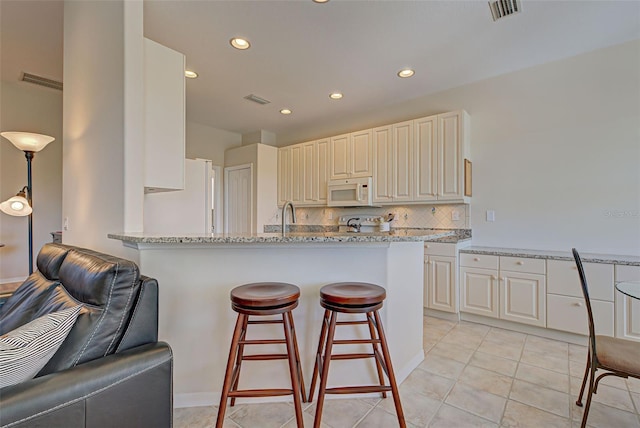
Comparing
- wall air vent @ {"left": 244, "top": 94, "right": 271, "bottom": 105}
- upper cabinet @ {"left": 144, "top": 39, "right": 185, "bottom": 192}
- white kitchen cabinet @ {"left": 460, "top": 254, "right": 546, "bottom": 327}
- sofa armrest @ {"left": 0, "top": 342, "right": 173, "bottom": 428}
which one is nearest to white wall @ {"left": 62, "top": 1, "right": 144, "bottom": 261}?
upper cabinet @ {"left": 144, "top": 39, "right": 185, "bottom": 192}

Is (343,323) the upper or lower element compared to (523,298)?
upper

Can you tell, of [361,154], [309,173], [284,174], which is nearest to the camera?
[361,154]

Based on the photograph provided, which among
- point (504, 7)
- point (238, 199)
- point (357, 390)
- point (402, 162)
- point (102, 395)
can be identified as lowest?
point (357, 390)

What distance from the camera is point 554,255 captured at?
2.76 m

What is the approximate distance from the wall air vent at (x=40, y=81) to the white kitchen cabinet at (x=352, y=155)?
3.61 meters

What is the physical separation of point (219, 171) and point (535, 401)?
16.9 feet

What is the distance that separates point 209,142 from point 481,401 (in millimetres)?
5129

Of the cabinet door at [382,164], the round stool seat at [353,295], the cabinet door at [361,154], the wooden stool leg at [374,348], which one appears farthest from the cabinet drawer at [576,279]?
the cabinet door at [361,154]

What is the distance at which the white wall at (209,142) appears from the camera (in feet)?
16.4

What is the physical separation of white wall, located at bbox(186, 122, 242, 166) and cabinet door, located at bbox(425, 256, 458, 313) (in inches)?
157

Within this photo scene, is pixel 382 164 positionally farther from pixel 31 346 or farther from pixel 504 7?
pixel 31 346

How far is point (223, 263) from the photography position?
1794 millimetres

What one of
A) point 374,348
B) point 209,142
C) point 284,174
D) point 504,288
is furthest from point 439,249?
point 209,142

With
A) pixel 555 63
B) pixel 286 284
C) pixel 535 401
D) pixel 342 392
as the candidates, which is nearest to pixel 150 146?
pixel 286 284
